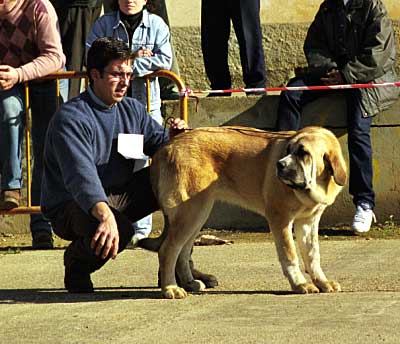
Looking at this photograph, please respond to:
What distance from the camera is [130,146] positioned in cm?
810

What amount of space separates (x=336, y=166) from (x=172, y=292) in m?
1.20

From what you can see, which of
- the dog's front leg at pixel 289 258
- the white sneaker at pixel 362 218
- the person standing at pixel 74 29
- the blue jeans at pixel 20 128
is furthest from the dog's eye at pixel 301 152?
the person standing at pixel 74 29

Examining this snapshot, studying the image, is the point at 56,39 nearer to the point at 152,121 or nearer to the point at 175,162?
the point at 152,121

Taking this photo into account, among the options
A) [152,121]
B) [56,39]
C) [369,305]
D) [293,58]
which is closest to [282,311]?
[369,305]

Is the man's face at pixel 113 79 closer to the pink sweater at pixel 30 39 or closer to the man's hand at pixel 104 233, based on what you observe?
the man's hand at pixel 104 233

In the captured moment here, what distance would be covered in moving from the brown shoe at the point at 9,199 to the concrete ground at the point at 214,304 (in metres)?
0.54

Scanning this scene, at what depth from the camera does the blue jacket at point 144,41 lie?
1026 centimetres

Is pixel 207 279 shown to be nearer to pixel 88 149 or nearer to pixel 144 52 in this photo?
pixel 88 149

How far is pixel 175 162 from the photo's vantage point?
7859 mm

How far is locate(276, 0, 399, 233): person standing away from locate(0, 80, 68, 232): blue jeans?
6.27 ft

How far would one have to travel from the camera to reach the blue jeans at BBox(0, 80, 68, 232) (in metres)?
10.1

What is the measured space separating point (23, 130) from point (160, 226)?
1.56m

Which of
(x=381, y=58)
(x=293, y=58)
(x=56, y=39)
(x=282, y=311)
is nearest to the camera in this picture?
(x=282, y=311)

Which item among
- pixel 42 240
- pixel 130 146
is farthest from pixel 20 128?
pixel 130 146
